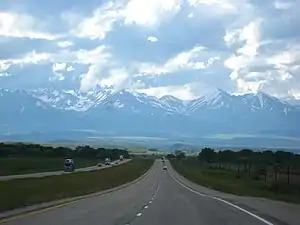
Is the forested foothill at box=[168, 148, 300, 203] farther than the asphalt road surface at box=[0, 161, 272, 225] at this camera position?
Yes

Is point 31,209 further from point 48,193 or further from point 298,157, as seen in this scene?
point 298,157

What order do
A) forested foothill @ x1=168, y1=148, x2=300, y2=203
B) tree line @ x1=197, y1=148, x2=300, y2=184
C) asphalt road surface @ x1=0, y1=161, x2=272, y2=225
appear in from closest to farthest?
asphalt road surface @ x1=0, y1=161, x2=272, y2=225
forested foothill @ x1=168, y1=148, x2=300, y2=203
tree line @ x1=197, y1=148, x2=300, y2=184

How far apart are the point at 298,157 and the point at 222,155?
60.1 metres

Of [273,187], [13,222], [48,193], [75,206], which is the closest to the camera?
[13,222]

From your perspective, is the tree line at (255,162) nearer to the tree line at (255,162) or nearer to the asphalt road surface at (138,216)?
the tree line at (255,162)

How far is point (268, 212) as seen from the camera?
3025 cm

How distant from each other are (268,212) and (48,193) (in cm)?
1638

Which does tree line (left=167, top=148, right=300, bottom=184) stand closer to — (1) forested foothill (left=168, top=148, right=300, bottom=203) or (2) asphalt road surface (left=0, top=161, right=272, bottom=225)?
(1) forested foothill (left=168, top=148, right=300, bottom=203)

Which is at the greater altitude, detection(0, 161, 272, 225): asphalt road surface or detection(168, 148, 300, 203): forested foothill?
detection(168, 148, 300, 203): forested foothill

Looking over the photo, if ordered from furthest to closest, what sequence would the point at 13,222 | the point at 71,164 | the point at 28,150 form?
the point at 28,150
the point at 71,164
the point at 13,222

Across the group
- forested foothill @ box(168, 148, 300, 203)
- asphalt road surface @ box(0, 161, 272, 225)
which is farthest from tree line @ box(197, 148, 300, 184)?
asphalt road surface @ box(0, 161, 272, 225)

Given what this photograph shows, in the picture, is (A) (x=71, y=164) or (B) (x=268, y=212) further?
(A) (x=71, y=164)

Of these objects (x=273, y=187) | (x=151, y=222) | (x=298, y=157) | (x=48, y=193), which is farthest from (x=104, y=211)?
(x=298, y=157)

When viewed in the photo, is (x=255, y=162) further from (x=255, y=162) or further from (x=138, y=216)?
(x=138, y=216)
